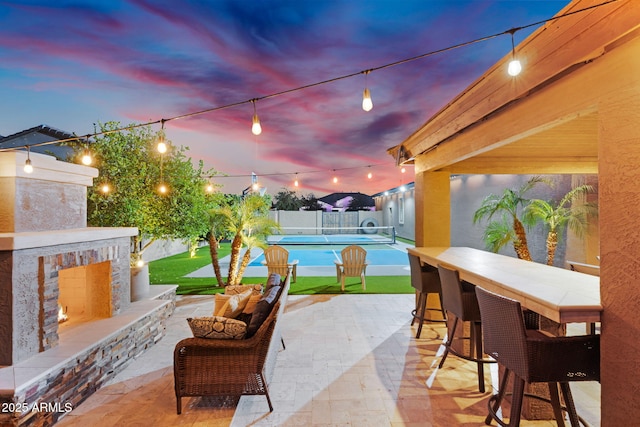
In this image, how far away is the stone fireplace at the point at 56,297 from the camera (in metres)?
2.94

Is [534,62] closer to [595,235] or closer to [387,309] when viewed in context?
[387,309]

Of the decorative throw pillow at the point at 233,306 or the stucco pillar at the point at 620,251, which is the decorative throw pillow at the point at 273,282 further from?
the stucco pillar at the point at 620,251

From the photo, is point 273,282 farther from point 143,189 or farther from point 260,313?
point 143,189

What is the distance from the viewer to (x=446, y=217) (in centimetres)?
596

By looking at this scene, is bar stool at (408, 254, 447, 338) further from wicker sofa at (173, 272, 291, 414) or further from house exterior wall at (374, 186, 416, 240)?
house exterior wall at (374, 186, 416, 240)

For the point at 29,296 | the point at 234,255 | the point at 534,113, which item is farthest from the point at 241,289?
the point at 534,113

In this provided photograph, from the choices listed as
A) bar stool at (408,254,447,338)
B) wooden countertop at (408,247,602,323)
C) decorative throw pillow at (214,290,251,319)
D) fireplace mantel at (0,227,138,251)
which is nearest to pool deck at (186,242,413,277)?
bar stool at (408,254,447,338)

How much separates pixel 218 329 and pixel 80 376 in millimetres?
1448

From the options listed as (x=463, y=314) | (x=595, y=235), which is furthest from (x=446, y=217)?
(x=595, y=235)

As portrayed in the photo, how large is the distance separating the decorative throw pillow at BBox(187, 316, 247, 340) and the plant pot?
3.03 meters

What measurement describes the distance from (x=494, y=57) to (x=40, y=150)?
15092mm

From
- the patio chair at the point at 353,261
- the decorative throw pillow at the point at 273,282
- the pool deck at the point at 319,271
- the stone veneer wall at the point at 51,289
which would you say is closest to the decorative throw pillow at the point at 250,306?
the decorative throw pillow at the point at 273,282

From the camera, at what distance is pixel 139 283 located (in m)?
5.55

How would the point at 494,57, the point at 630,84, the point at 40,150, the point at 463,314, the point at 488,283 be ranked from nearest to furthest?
the point at 630,84 < the point at 488,283 < the point at 463,314 < the point at 494,57 < the point at 40,150
